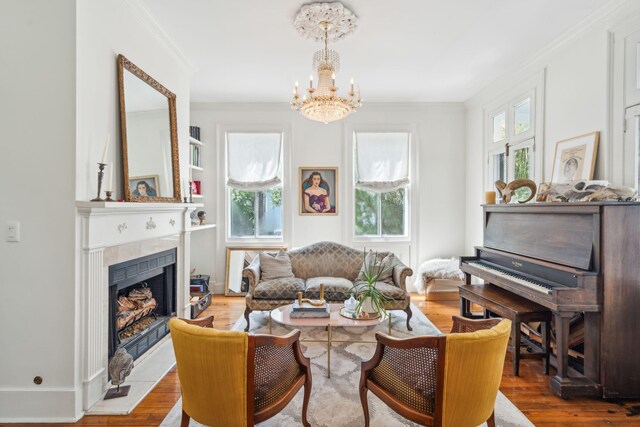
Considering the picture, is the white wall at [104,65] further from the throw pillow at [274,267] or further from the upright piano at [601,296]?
the upright piano at [601,296]

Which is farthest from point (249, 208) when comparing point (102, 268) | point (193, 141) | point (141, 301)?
point (102, 268)

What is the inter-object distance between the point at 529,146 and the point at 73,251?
4.54m

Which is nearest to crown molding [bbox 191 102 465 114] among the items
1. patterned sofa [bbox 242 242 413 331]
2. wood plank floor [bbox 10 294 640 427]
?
patterned sofa [bbox 242 242 413 331]

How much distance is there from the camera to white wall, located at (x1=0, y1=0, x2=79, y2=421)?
2096 millimetres

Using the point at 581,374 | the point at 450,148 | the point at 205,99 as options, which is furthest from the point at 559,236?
the point at 205,99

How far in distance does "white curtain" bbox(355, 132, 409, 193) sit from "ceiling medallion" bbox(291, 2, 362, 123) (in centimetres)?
230

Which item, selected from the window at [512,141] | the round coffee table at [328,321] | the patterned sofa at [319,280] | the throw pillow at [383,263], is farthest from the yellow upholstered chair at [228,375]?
the window at [512,141]

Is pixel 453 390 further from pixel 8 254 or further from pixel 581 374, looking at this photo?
pixel 8 254

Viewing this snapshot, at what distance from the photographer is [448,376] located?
62.4 inches

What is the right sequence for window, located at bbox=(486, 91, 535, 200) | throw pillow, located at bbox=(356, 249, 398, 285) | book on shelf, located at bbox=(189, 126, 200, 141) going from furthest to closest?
book on shelf, located at bbox=(189, 126, 200, 141)
throw pillow, located at bbox=(356, 249, 398, 285)
window, located at bbox=(486, 91, 535, 200)

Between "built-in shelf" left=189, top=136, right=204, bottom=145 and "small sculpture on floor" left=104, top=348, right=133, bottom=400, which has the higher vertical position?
"built-in shelf" left=189, top=136, right=204, bottom=145

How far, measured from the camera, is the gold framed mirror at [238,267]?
519 centimetres

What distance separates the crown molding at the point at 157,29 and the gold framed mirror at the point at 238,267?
267cm

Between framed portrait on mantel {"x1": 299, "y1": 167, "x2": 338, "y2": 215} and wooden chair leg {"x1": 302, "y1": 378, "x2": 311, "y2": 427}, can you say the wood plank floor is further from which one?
framed portrait on mantel {"x1": 299, "y1": 167, "x2": 338, "y2": 215}
